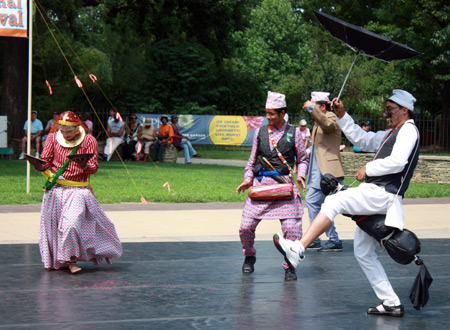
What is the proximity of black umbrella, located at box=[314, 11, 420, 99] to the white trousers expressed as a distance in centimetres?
168

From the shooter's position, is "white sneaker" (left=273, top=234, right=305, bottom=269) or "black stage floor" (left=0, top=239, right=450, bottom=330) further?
"black stage floor" (left=0, top=239, right=450, bottom=330)

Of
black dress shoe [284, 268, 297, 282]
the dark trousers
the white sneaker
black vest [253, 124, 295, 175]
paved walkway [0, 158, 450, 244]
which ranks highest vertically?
black vest [253, 124, 295, 175]

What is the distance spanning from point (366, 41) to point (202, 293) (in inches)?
116

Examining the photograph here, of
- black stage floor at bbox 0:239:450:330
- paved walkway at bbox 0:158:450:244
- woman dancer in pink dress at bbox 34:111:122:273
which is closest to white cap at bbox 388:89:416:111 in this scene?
black stage floor at bbox 0:239:450:330

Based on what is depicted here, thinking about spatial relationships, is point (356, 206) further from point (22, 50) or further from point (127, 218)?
point (22, 50)

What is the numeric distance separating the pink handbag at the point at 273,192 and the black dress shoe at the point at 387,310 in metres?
1.73

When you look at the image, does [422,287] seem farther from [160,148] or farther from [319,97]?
[160,148]

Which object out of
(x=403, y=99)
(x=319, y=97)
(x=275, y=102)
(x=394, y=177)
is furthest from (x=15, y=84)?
(x=394, y=177)

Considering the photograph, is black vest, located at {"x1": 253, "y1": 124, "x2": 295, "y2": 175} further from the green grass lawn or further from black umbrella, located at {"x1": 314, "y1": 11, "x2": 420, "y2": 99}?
the green grass lawn

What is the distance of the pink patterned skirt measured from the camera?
26.4ft

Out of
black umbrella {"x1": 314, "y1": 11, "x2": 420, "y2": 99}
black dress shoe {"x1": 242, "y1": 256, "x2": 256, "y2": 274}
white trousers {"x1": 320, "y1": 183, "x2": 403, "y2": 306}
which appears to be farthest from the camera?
black dress shoe {"x1": 242, "y1": 256, "x2": 256, "y2": 274}

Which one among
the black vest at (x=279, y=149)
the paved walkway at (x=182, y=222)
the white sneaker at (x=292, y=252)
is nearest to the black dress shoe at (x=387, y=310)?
the white sneaker at (x=292, y=252)

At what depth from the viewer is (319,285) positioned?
7695 millimetres

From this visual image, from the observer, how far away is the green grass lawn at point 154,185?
15.1 meters
